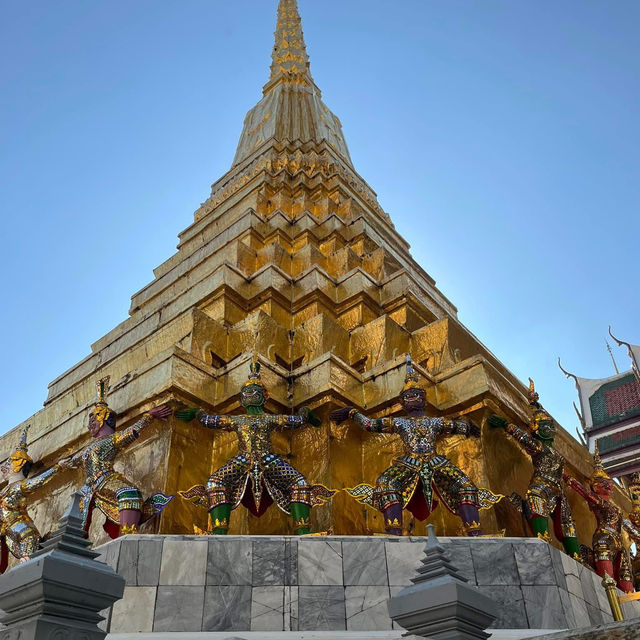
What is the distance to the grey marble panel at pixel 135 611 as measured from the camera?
6324mm

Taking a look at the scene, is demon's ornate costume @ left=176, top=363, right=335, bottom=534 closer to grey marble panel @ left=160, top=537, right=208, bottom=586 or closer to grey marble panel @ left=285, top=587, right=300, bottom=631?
grey marble panel @ left=160, top=537, right=208, bottom=586

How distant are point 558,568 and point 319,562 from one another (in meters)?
2.60

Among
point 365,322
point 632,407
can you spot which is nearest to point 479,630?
point 365,322

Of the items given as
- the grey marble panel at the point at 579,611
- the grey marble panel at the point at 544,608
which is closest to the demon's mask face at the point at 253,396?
the grey marble panel at the point at 544,608

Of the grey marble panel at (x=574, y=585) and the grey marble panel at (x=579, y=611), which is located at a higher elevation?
the grey marble panel at (x=574, y=585)

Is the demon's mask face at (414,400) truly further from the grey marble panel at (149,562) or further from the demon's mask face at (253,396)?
the grey marble panel at (149,562)

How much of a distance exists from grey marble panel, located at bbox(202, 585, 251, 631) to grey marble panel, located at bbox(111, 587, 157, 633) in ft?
1.72

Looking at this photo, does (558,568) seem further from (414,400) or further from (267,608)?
(267,608)

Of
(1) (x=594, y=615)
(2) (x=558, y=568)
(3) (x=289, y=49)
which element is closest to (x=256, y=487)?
(2) (x=558, y=568)

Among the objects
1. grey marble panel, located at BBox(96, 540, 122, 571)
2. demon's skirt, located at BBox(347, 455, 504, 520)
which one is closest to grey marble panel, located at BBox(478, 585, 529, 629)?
demon's skirt, located at BBox(347, 455, 504, 520)

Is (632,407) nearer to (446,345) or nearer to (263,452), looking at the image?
(446,345)

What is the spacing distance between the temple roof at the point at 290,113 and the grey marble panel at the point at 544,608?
52.5 feet

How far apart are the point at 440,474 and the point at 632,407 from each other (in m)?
18.3

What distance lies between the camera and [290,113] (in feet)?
73.6
